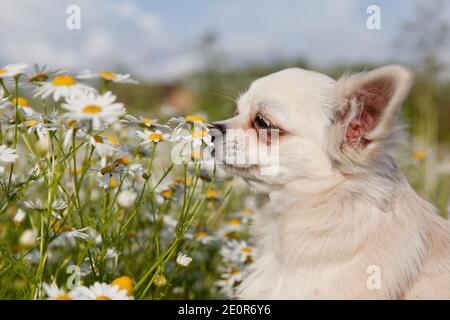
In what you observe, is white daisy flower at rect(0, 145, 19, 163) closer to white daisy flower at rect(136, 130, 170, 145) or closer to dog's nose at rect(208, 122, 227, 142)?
white daisy flower at rect(136, 130, 170, 145)

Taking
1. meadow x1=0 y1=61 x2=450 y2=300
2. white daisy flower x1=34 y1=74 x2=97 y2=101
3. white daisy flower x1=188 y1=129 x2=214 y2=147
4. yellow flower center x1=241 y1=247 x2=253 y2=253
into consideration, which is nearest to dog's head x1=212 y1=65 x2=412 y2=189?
meadow x1=0 y1=61 x2=450 y2=300

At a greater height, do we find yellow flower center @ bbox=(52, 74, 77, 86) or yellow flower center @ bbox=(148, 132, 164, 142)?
yellow flower center @ bbox=(52, 74, 77, 86)

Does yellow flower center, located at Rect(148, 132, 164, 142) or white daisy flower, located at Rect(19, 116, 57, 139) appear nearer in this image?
white daisy flower, located at Rect(19, 116, 57, 139)

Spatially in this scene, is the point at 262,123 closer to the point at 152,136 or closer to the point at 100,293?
the point at 152,136

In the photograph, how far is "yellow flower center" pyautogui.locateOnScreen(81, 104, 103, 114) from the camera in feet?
4.75

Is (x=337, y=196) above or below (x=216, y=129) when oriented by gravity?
below

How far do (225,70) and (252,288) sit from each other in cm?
1043

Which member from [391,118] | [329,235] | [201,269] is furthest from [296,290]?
[201,269]

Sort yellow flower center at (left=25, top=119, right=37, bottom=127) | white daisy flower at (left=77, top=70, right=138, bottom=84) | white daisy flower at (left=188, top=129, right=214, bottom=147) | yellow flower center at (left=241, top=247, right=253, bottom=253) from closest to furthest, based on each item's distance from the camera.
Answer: white daisy flower at (left=77, top=70, right=138, bottom=84), yellow flower center at (left=25, top=119, right=37, bottom=127), white daisy flower at (left=188, top=129, right=214, bottom=147), yellow flower center at (left=241, top=247, right=253, bottom=253)

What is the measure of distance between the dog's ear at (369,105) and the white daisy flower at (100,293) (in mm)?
1125

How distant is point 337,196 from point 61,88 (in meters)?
1.23

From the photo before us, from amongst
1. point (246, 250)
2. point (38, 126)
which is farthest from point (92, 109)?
point (246, 250)

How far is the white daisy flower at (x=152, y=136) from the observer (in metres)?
1.89

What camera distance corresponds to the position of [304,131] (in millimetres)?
2270
